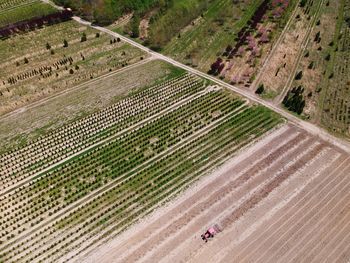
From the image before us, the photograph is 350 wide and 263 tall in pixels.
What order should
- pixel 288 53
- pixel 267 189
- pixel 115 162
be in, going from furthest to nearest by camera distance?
pixel 288 53
pixel 115 162
pixel 267 189

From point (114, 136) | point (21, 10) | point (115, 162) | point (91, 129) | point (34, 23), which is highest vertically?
point (21, 10)

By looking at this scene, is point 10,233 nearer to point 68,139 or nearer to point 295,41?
point 68,139

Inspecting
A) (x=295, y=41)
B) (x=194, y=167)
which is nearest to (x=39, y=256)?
(x=194, y=167)

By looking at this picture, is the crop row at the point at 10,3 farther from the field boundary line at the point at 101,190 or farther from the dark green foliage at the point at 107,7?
the field boundary line at the point at 101,190

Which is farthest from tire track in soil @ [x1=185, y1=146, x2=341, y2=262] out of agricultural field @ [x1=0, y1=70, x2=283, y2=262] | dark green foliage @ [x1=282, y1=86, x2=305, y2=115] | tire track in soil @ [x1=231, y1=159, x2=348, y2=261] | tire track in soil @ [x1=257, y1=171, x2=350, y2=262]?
dark green foliage @ [x1=282, y1=86, x2=305, y2=115]

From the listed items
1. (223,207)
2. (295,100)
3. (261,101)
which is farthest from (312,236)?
(261,101)

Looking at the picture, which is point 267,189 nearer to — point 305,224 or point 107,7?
Result: point 305,224

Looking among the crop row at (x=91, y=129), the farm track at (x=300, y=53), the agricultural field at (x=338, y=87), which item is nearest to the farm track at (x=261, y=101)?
the agricultural field at (x=338, y=87)
